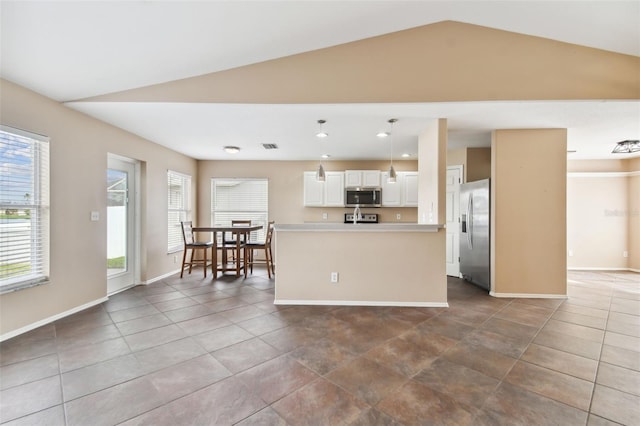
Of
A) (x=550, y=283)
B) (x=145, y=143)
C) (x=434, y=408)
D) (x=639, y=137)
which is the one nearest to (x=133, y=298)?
(x=145, y=143)

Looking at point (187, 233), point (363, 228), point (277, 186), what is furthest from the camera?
point (277, 186)

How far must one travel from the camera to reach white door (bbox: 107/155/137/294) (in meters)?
3.83

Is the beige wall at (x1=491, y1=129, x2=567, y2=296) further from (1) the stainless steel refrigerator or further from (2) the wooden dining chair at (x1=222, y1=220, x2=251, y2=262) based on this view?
(2) the wooden dining chair at (x1=222, y1=220, x2=251, y2=262)

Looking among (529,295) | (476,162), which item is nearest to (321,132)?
(476,162)

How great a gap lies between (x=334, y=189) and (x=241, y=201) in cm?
216

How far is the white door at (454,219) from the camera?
15.9 feet

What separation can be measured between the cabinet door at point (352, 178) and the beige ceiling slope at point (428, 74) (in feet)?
9.64

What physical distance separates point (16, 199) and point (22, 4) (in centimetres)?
175

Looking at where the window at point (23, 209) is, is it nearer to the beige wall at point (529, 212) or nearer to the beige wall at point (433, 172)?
the beige wall at point (433, 172)

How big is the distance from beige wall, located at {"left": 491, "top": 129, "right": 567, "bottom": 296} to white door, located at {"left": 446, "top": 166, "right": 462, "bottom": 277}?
100 cm

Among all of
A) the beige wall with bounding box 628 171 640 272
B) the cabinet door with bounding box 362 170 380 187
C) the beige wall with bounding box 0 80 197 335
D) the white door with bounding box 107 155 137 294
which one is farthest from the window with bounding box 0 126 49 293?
the beige wall with bounding box 628 171 640 272

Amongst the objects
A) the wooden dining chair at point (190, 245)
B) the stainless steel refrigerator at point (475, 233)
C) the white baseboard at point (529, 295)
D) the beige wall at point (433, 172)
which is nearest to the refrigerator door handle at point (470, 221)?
the stainless steel refrigerator at point (475, 233)

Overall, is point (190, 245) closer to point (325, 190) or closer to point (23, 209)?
point (23, 209)

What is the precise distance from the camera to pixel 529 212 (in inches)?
148
